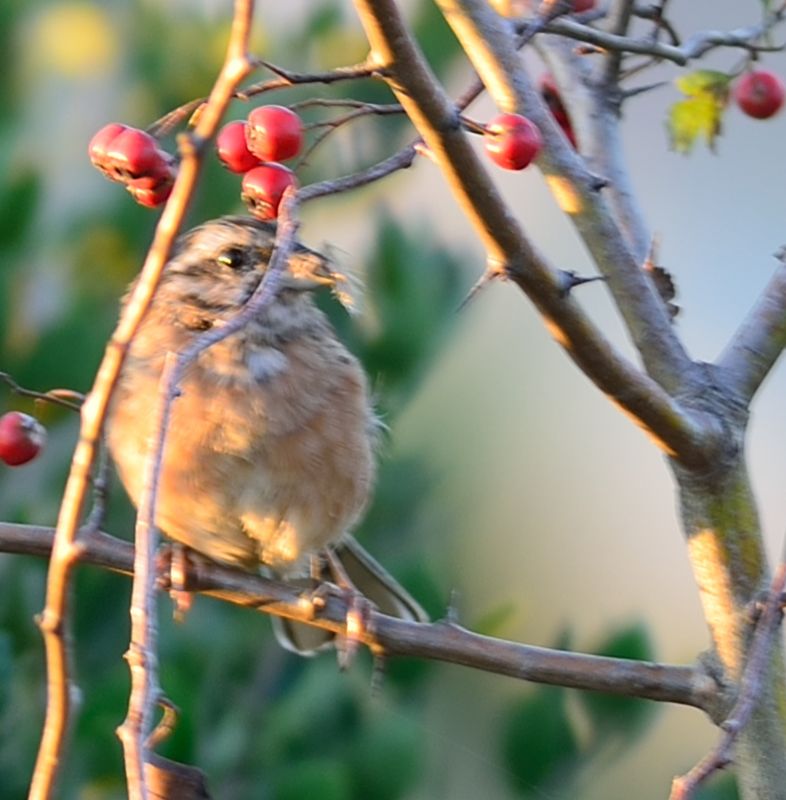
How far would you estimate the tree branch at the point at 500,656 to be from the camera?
142 centimetres

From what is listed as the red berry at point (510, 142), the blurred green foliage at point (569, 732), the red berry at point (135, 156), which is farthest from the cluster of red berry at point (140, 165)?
the blurred green foliage at point (569, 732)

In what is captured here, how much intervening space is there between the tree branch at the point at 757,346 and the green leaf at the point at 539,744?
145cm

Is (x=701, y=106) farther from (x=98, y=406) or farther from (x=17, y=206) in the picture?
(x=17, y=206)

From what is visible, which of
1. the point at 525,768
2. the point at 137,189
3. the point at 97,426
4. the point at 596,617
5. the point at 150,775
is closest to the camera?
the point at 97,426

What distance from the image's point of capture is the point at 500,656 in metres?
1.45

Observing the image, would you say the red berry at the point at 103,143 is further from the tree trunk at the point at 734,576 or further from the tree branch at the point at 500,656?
the tree trunk at the point at 734,576

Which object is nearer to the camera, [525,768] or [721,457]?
[721,457]

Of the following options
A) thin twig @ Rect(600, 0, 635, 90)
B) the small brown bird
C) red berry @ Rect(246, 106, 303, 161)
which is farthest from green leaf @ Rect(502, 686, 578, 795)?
red berry @ Rect(246, 106, 303, 161)

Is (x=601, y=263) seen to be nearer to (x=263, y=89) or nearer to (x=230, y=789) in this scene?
(x=263, y=89)

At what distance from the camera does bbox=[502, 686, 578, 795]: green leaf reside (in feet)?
9.12

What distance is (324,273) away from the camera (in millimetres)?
1798

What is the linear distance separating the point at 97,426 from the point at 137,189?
591mm

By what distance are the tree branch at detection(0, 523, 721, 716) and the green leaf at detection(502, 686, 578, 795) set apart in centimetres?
131

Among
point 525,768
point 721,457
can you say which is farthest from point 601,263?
point 525,768
